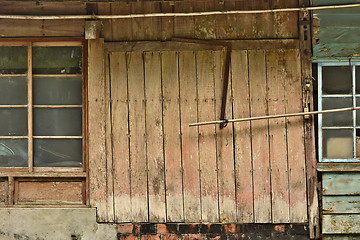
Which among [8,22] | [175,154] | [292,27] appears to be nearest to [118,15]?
[8,22]

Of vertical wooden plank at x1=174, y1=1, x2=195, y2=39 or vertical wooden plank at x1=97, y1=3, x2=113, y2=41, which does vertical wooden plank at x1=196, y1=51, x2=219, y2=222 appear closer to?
vertical wooden plank at x1=174, y1=1, x2=195, y2=39

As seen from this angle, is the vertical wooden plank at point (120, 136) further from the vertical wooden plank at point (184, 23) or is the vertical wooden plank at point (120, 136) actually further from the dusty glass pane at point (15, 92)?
the dusty glass pane at point (15, 92)

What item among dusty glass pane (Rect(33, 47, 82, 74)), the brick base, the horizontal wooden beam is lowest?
the brick base

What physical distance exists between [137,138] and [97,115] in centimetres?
52

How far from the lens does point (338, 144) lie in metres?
4.50

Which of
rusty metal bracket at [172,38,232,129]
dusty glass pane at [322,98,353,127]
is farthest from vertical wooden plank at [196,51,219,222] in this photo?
dusty glass pane at [322,98,353,127]

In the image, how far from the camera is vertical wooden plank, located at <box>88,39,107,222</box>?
14.6 ft

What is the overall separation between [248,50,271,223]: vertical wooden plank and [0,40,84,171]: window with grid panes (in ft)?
6.47

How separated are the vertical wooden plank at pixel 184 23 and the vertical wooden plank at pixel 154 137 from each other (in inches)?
13.7

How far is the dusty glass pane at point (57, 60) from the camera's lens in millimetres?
4602

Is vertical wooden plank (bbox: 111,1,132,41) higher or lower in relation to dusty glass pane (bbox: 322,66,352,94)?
higher

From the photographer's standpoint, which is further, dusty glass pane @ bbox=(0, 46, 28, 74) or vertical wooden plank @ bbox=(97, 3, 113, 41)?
dusty glass pane @ bbox=(0, 46, 28, 74)

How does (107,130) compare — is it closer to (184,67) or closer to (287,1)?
(184,67)

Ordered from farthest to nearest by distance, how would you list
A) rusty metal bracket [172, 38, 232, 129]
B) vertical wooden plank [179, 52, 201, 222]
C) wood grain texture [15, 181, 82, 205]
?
wood grain texture [15, 181, 82, 205] → vertical wooden plank [179, 52, 201, 222] → rusty metal bracket [172, 38, 232, 129]
